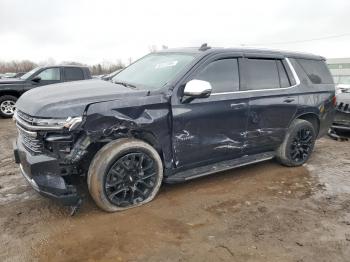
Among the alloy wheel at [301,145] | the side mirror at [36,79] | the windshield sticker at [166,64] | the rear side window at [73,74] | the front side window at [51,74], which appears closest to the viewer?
the windshield sticker at [166,64]

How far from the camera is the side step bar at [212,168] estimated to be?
13.6 feet

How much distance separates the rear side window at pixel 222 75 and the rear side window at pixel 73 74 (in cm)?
811

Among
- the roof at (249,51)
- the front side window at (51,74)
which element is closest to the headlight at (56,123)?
the roof at (249,51)

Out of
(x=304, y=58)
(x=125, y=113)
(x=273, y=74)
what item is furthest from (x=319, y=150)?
(x=125, y=113)

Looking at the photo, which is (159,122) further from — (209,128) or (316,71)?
(316,71)

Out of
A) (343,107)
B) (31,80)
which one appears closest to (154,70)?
(343,107)

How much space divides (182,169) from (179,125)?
1.95ft

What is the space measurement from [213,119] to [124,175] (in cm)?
129

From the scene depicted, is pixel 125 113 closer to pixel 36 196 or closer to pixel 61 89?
pixel 61 89

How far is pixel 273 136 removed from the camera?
5.08 metres

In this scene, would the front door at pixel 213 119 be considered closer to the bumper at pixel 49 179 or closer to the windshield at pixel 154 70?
the windshield at pixel 154 70

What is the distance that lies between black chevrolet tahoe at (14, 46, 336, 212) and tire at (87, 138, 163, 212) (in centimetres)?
1

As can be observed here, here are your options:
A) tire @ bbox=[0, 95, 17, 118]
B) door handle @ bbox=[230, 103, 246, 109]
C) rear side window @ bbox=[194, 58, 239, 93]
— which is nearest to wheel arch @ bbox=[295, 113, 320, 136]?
door handle @ bbox=[230, 103, 246, 109]

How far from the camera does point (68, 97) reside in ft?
11.7
